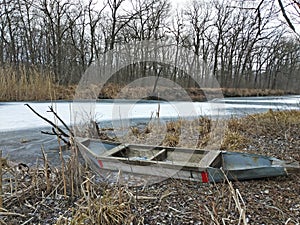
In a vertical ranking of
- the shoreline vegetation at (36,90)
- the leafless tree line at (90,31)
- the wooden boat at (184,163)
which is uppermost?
the leafless tree line at (90,31)

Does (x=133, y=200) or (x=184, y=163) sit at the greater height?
(x=184, y=163)

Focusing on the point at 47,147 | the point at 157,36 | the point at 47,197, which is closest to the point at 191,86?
the point at 157,36

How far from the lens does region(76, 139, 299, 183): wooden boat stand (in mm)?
Answer: 1857

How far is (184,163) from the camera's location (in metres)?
2.03

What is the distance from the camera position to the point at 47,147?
8.91 ft

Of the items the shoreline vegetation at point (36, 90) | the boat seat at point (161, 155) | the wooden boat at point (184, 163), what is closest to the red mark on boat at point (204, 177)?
the wooden boat at point (184, 163)

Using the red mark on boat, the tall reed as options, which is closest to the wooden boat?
the red mark on boat

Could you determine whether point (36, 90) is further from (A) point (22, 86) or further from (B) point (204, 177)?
(B) point (204, 177)

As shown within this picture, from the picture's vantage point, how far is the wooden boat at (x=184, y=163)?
6.09ft

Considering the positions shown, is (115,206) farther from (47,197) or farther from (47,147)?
(47,147)

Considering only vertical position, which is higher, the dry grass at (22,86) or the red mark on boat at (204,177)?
the dry grass at (22,86)

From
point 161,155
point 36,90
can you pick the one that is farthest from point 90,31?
point 161,155

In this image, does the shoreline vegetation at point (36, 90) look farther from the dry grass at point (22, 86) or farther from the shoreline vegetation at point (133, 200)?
the shoreline vegetation at point (133, 200)

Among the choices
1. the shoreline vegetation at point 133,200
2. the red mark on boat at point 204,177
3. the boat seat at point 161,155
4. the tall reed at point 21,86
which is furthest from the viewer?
the tall reed at point 21,86
